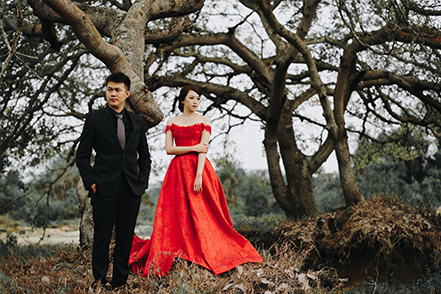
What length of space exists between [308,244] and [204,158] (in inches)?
148

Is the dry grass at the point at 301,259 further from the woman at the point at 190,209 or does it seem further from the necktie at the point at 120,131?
the necktie at the point at 120,131

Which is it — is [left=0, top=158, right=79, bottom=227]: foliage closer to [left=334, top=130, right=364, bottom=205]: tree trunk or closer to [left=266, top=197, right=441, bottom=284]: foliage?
[left=334, top=130, right=364, bottom=205]: tree trunk

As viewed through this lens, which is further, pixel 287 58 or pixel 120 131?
pixel 287 58

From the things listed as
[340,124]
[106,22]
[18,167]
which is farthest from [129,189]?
[18,167]

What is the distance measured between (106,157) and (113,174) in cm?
18

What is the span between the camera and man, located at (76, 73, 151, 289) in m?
3.91

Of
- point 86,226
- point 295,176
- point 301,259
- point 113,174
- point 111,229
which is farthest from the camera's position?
point 295,176

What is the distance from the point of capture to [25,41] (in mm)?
8586

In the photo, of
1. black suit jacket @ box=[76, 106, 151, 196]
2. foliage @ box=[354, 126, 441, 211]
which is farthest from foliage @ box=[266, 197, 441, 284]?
foliage @ box=[354, 126, 441, 211]

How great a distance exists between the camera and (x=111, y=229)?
13.2ft

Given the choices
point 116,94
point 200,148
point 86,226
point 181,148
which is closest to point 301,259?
point 200,148

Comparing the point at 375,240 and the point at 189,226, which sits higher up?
the point at 189,226

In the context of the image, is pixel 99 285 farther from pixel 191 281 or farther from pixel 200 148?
pixel 200 148

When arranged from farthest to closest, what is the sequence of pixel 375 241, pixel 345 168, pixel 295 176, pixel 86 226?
pixel 295 176
pixel 345 168
pixel 375 241
pixel 86 226
